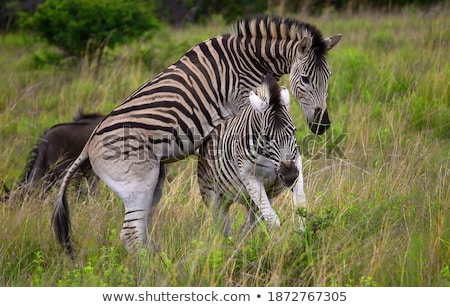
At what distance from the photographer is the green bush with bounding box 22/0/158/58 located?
1295cm

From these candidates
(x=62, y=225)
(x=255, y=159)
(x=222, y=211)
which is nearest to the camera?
(x=255, y=159)

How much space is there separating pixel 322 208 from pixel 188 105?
4.72ft

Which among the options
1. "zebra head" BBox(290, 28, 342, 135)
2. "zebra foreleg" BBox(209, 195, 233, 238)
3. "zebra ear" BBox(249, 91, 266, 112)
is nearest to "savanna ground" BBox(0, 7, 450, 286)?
"zebra foreleg" BBox(209, 195, 233, 238)

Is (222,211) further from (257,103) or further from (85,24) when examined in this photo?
(85,24)

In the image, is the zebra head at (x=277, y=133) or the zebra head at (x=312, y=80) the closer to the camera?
the zebra head at (x=277, y=133)

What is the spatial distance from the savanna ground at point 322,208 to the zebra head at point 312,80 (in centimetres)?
64

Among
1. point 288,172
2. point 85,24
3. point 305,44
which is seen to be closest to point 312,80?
point 305,44

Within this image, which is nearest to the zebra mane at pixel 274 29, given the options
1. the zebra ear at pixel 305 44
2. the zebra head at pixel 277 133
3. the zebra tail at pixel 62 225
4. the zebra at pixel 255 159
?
the zebra ear at pixel 305 44

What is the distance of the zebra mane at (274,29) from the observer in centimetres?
643

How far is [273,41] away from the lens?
256 inches

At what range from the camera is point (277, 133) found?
215 inches

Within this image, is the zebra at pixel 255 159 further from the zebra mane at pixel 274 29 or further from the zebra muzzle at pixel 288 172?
the zebra mane at pixel 274 29

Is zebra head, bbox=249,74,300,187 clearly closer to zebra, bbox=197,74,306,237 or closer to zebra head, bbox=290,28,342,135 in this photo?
zebra, bbox=197,74,306,237

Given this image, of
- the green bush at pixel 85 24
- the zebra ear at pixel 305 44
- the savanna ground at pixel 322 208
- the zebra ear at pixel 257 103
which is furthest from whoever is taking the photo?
the green bush at pixel 85 24
